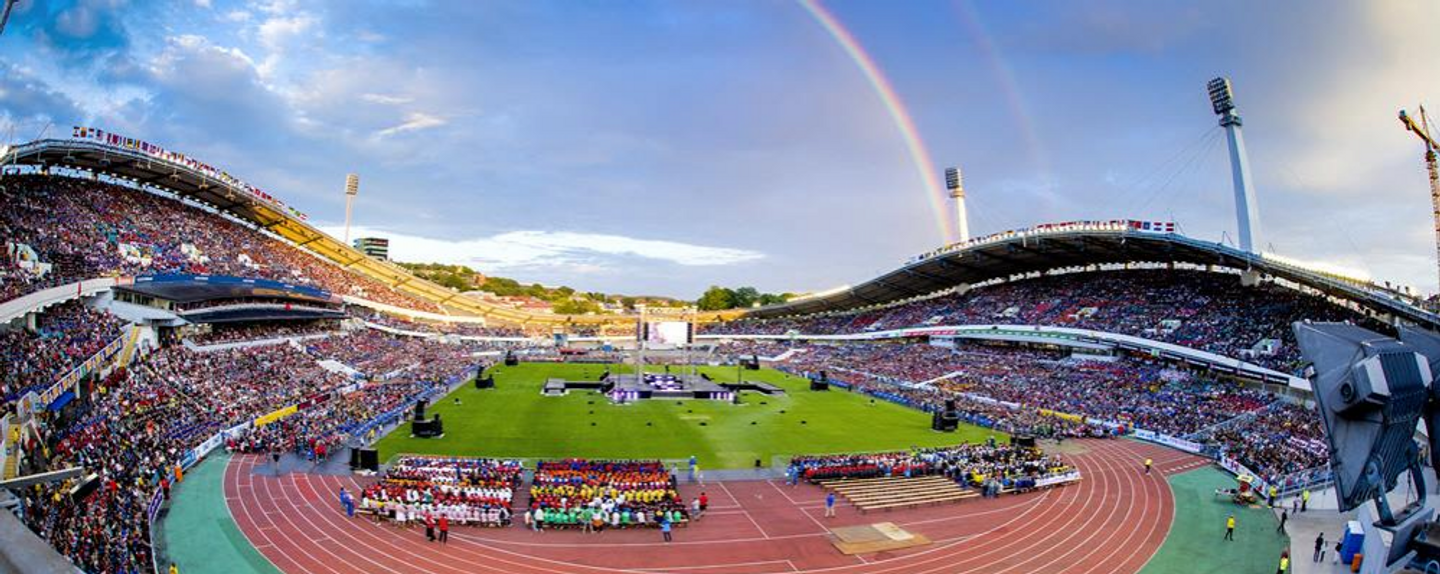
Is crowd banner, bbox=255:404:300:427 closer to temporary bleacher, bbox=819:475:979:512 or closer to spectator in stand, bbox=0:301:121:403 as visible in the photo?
spectator in stand, bbox=0:301:121:403

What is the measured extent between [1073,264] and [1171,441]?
38.9 m

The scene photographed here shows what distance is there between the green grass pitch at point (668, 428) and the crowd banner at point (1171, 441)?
8100mm

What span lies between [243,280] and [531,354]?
32.4 m

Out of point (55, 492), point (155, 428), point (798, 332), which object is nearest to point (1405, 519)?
point (55, 492)

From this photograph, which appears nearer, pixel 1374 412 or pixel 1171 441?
pixel 1374 412

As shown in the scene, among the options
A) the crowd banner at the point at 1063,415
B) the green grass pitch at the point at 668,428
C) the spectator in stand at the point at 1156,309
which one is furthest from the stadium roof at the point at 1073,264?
the green grass pitch at the point at 668,428

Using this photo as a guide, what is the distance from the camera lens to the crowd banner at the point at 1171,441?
36.1m

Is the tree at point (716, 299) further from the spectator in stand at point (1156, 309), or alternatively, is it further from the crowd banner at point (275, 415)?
the crowd banner at point (275, 415)

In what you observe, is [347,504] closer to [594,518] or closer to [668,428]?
[594,518]

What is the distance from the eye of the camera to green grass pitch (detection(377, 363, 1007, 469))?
3256 centimetres

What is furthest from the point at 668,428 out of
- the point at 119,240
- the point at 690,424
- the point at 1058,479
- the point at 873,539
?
the point at 119,240

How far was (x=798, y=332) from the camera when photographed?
10138 cm

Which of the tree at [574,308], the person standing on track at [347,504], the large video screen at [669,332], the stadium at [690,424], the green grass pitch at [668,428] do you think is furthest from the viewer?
the tree at [574,308]

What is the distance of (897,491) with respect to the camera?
27.4m
